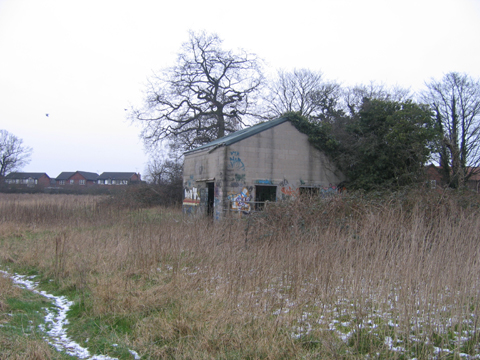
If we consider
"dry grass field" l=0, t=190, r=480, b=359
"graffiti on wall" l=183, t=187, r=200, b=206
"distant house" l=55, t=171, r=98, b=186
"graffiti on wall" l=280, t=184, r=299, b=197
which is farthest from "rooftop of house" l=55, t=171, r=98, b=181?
"dry grass field" l=0, t=190, r=480, b=359

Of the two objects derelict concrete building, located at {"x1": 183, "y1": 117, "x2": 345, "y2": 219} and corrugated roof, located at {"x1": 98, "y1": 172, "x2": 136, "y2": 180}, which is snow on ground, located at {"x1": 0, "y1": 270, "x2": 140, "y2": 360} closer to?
derelict concrete building, located at {"x1": 183, "y1": 117, "x2": 345, "y2": 219}

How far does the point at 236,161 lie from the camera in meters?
15.5

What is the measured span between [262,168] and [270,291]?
1108cm

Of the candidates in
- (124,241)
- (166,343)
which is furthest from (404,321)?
(124,241)

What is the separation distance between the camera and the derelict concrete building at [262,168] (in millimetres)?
15352

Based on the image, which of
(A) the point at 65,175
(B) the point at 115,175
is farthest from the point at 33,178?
(B) the point at 115,175

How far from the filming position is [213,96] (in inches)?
1225

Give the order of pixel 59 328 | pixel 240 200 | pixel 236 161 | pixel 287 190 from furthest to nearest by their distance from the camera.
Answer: pixel 287 190, pixel 236 161, pixel 240 200, pixel 59 328

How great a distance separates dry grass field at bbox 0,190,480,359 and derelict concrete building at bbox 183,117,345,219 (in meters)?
6.35

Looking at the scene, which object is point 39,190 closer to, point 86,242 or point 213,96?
point 213,96

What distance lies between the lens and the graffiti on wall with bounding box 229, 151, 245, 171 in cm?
1539

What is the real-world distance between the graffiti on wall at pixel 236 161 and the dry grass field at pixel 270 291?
6.60 meters

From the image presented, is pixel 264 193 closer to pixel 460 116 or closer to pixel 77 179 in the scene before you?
pixel 460 116

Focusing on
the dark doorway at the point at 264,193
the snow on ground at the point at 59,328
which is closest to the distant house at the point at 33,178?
the dark doorway at the point at 264,193
